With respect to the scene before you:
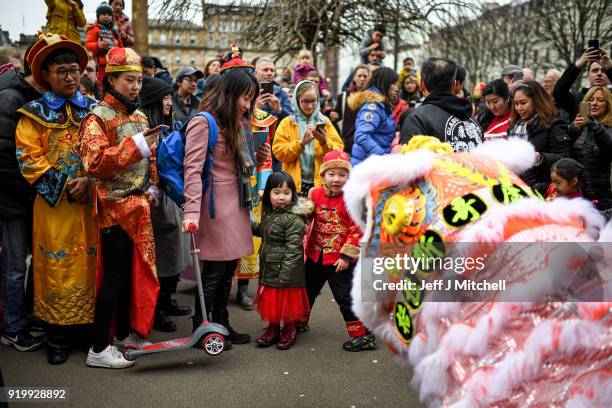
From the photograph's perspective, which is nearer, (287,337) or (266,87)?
(287,337)

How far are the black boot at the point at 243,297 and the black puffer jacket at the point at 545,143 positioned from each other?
2761 mm

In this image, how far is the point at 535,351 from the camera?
1.93 metres

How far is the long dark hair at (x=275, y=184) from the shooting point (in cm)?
449

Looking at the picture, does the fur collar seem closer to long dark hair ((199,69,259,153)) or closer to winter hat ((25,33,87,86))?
long dark hair ((199,69,259,153))

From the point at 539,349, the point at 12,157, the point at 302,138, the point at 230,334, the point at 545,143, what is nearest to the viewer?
the point at 539,349

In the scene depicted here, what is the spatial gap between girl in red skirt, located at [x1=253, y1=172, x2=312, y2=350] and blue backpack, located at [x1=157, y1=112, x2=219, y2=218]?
1.98ft

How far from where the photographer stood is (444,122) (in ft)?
12.7

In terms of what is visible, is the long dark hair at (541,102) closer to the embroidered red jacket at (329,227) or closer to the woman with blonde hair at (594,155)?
the woman with blonde hair at (594,155)

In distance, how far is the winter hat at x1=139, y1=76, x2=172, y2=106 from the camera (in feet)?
15.4

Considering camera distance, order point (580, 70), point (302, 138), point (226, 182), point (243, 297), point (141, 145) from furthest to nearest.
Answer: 1. point (580, 70)
2. point (302, 138)
3. point (243, 297)
4. point (226, 182)
5. point (141, 145)

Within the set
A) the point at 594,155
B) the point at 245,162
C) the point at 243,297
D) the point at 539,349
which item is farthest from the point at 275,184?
the point at 594,155

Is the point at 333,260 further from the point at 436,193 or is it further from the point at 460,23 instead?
the point at 460,23

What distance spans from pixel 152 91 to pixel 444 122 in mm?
2336

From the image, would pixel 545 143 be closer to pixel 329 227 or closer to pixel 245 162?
pixel 329 227
